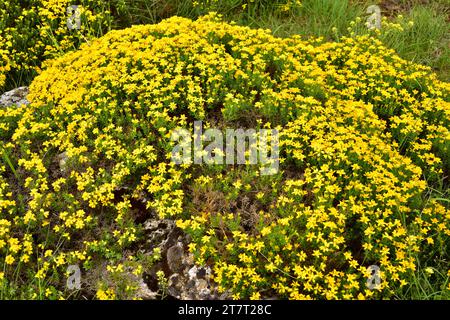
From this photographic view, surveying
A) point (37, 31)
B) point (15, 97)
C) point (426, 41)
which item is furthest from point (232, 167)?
point (426, 41)

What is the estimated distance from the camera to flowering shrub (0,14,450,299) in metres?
3.73

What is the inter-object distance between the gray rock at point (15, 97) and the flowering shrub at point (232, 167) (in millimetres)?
529

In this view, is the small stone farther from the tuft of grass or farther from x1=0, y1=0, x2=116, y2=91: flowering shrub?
the tuft of grass

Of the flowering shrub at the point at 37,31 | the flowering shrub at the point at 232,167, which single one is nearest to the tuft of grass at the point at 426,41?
the flowering shrub at the point at 232,167

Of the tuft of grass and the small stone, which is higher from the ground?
the tuft of grass

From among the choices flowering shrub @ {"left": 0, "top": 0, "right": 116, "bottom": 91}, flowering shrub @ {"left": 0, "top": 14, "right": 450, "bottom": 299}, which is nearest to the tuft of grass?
flowering shrub @ {"left": 0, "top": 14, "right": 450, "bottom": 299}

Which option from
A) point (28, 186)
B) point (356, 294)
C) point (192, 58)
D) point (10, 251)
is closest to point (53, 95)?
point (28, 186)

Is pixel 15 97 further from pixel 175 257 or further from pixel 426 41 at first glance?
pixel 426 41

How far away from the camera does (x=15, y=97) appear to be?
5.80 m

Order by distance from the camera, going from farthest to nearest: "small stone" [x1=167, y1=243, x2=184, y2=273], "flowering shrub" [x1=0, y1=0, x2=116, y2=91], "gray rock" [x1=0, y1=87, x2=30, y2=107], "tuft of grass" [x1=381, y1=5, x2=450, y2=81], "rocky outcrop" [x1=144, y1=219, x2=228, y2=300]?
"tuft of grass" [x1=381, y1=5, x2=450, y2=81], "flowering shrub" [x1=0, y1=0, x2=116, y2=91], "gray rock" [x1=0, y1=87, x2=30, y2=107], "small stone" [x1=167, y1=243, x2=184, y2=273], "rocky outcrop" [x1=144, y1=219, x2=228, y2=300]

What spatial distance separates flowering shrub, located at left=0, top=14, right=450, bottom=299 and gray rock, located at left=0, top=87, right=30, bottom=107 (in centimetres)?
53

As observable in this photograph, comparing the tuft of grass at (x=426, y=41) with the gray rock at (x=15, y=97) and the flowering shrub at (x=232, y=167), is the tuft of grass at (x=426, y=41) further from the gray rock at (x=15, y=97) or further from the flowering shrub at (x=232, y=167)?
the gray rock at (x=15, y=97)

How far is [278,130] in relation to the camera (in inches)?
179

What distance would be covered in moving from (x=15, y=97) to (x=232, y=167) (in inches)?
123
